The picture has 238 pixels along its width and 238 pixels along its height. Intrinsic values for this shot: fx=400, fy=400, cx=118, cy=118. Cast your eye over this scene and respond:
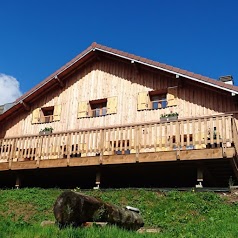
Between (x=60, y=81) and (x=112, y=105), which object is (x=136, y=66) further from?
(x=60, y=81)

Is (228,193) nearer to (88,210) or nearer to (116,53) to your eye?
(88,210)

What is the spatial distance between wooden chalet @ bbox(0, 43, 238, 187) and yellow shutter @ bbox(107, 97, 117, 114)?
2.0 inches

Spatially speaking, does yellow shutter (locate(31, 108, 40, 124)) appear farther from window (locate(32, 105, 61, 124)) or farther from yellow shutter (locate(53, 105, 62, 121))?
yellow shutter (locate(53, 105, 62, 121))

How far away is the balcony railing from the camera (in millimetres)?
13859

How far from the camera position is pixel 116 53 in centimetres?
1959

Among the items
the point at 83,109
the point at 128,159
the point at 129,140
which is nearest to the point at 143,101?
the point at 83,109

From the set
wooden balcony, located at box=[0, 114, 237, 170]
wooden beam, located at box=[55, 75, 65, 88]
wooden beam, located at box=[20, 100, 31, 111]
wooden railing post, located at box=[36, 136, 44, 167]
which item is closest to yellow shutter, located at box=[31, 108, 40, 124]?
wooden beam, located at box=[20, 100, 31, 111]

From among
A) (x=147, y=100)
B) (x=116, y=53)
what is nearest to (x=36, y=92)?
(x=116, y=53)

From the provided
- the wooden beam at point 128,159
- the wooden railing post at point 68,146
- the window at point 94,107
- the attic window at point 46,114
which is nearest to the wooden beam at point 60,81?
the attic window at point 46,114

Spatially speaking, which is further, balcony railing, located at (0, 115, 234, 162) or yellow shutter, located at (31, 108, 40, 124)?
yellow shutter, located at (31, 108, 40, 124)

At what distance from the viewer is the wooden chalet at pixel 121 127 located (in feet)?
46.5

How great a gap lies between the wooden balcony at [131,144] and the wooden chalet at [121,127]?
0.12 ft

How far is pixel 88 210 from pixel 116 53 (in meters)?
12.4

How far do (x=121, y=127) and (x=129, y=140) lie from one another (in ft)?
2.40
